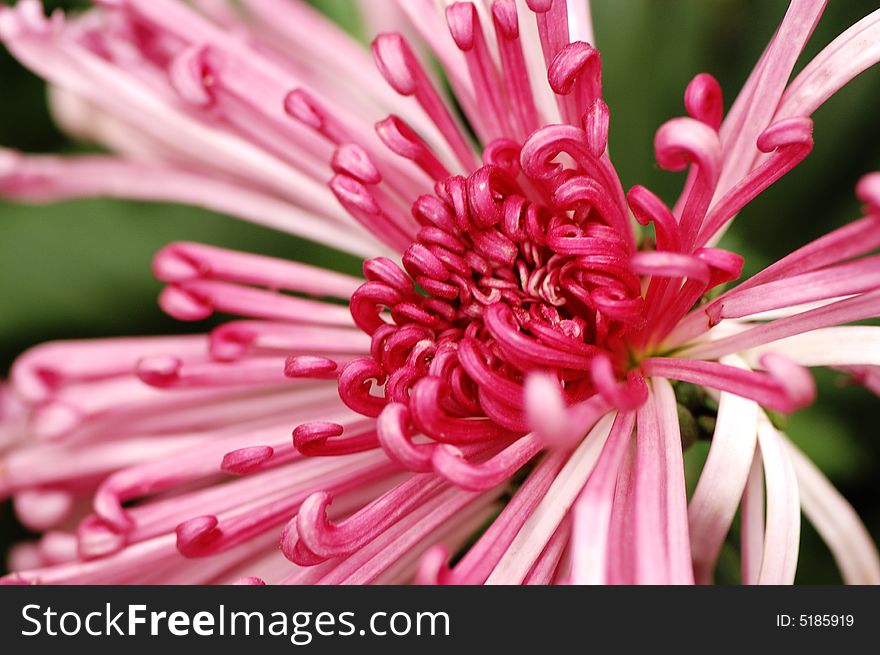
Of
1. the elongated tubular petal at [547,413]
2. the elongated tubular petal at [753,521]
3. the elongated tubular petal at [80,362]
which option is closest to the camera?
the elongated tubular petal at [547,413]

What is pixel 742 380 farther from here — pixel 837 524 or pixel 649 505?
pixel 837 524

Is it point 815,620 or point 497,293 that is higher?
point 497,293

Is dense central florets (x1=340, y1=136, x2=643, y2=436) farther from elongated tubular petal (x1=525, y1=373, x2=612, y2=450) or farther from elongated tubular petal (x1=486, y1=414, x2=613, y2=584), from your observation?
elongated tubular petal (x1=525, y1=373, x2=612, y2=450)

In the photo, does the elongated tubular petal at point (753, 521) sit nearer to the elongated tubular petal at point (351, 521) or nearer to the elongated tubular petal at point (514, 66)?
the elongated tubular petal at point (351, 521)

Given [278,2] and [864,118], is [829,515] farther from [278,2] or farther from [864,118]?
[278,2]

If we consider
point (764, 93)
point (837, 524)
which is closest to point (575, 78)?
point (764, 93)

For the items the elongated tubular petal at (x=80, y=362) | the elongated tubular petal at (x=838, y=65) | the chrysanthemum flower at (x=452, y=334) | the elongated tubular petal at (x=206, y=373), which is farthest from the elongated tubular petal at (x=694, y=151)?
the elongated tubular petal at (x=80, y=362)

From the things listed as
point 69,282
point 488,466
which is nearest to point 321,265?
point 69,282
